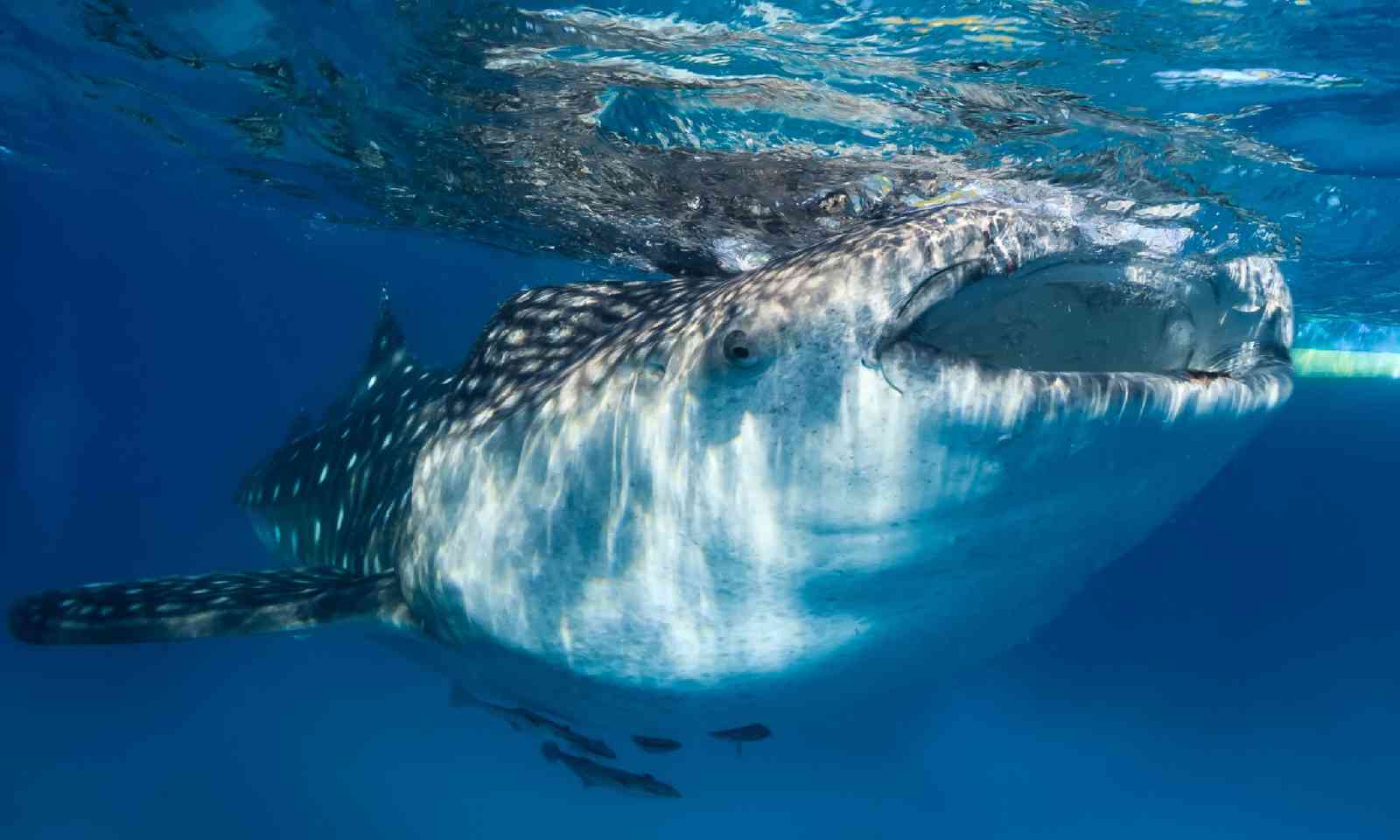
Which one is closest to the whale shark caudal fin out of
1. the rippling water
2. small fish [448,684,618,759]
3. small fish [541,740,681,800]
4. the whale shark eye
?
small fish [448,684,618,759]

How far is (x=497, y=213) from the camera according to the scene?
1280 centimetres

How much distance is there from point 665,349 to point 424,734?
66.7ft

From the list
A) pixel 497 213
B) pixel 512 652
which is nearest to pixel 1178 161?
pixel 512 652

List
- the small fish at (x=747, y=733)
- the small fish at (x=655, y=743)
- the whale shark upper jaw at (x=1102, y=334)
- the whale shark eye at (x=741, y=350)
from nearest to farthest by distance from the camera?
the whale shark upper jaw at (x=1102, y=334) → the whale shark eye at (x=741, y=350) → the small fish at (x=747, y=733) → the small fish at (x=655, y=743)

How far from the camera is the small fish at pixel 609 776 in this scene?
215 inches

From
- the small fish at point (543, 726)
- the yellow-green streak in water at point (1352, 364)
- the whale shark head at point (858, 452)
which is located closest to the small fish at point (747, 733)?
the small fish at point (543, 726)

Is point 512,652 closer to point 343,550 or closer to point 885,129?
point 343,550

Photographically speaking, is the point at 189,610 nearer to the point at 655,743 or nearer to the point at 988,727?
the point at 655,743

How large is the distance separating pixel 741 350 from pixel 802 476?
424 mm

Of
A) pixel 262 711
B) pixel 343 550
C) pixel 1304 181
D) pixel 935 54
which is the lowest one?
pixel 262 711

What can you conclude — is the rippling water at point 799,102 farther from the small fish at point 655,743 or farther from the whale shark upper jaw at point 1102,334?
the small fish at point 655,743

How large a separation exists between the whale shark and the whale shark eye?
0.01 m

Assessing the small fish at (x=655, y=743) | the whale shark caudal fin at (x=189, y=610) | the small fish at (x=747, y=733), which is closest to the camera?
the whale shark caudal fin at (x=189, y=610)

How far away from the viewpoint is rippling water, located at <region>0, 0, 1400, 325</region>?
4934mm
